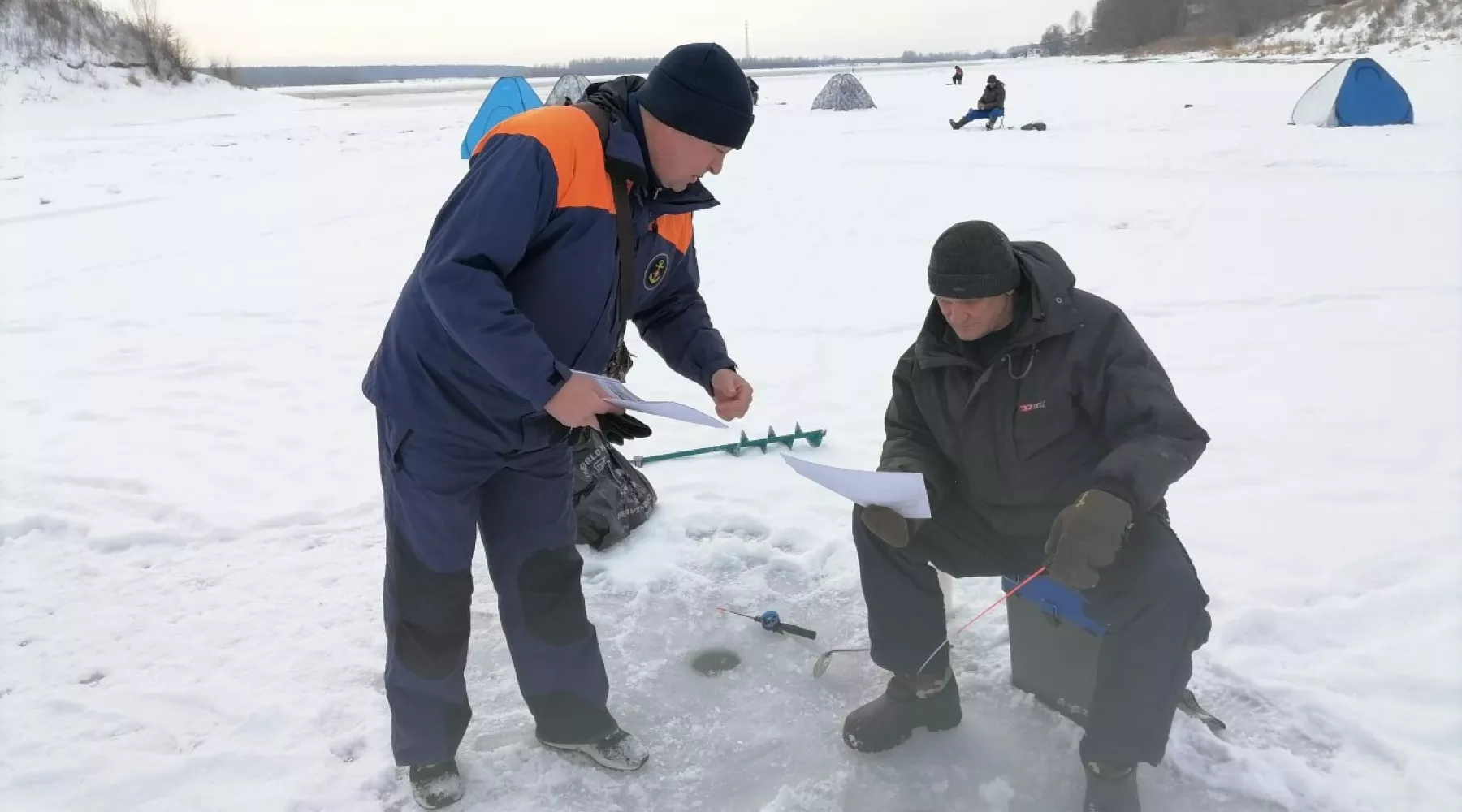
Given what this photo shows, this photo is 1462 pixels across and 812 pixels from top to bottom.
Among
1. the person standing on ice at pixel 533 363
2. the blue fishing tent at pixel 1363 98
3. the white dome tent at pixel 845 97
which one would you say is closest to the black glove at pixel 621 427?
the person standing on ice at pixel 533 363

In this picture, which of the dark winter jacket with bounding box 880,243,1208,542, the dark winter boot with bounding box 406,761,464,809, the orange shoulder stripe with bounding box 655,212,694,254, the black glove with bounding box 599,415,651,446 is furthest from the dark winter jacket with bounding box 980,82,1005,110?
the dark winter boot with bounding box 406,761,464,809

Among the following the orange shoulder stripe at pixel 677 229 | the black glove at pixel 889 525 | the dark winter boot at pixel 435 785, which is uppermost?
the orange shoulder stripe at pixel 677 229

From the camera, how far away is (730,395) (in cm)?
248

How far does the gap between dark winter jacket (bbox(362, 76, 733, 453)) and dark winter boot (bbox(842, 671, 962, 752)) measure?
1123 mm

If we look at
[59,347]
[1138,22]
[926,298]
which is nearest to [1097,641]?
[926,298]

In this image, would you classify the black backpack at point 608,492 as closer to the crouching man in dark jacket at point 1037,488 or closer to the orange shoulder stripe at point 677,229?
the orange shoulder stripe at point 677,229

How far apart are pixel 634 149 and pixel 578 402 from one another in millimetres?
552

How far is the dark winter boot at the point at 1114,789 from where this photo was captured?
7.13ft

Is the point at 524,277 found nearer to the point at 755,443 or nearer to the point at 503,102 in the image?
the point at 755,443

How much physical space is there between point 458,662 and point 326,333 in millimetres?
4838

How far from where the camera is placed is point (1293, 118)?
14.8 metres

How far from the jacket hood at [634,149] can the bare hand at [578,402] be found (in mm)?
456

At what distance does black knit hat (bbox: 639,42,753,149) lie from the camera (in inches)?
77.2

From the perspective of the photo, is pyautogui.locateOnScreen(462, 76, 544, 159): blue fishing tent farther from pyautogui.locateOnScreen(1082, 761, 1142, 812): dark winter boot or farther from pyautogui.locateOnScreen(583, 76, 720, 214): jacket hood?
pyautogui.locateOnScreen(1082, 761, 1142, 812): dark winter boot
